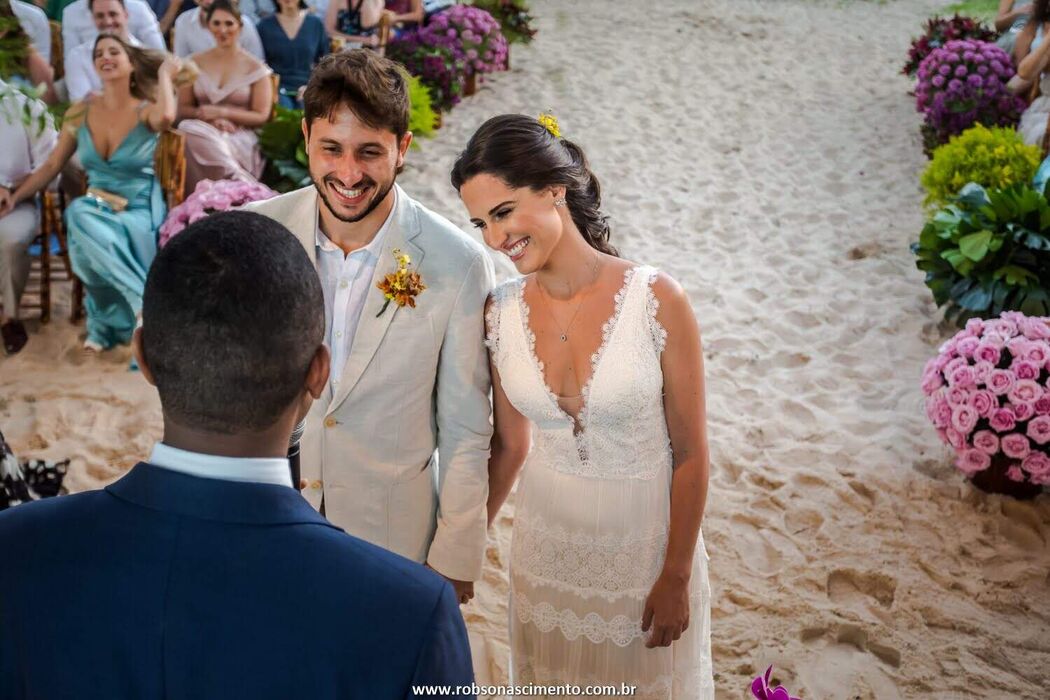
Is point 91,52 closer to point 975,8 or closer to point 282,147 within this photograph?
point 282,147

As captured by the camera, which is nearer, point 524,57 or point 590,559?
point 590,559

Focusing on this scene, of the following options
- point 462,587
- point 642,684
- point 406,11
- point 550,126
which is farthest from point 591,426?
point 406,11

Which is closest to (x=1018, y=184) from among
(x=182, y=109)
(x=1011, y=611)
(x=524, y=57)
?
(x=1011, y=611)

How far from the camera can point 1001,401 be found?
4.88 m

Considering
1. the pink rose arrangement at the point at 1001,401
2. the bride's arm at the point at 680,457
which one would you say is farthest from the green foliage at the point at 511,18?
the bride's arm at the point at 680,457

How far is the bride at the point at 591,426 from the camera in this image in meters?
2.72

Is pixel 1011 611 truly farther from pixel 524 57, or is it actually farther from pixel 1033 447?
pixel 524 57

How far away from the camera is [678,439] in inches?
110

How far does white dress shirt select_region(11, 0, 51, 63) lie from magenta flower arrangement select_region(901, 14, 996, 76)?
29.1ft

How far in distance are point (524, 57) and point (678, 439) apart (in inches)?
404

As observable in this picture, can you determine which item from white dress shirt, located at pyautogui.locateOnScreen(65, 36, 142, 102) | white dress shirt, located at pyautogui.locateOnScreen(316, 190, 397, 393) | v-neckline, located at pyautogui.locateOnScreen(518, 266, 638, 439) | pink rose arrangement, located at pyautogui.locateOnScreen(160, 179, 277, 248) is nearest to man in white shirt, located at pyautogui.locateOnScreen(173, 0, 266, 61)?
white dress shirt, located at pyautogui.locateOnScreen(65, 36, 142, 102)

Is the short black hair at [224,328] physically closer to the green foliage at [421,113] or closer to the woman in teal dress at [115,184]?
the woman in teal dress at [115,184]

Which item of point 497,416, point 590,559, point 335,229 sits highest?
point 335,229

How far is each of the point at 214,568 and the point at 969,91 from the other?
9509mm
